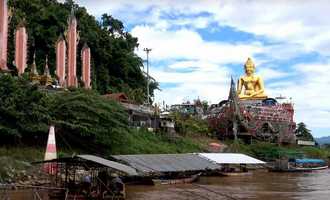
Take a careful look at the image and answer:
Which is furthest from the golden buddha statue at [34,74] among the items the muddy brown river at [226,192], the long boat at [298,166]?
the long boat at [298,166]

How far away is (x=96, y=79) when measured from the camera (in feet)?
242

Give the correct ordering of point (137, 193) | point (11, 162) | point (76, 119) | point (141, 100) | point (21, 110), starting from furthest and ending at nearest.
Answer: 1. point (141, 100)
2. point (76, 119)
3. point (21, 110)
4. point (11, 162)
5. point (137, 193)

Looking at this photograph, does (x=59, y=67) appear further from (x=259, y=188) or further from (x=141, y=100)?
(x=259, y=188)

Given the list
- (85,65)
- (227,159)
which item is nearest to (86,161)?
(227,159)

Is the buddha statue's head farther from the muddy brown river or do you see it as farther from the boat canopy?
the boat canopy

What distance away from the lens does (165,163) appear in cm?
3903

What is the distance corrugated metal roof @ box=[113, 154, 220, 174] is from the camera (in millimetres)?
36219

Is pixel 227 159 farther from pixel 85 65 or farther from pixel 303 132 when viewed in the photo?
pixel 303 132

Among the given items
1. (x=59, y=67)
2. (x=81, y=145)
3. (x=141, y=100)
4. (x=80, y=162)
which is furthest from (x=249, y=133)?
(x=80, y=162)

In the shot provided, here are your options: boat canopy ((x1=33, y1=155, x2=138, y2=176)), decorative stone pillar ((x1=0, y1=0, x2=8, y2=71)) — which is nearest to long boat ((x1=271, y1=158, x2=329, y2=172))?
decorative stone pillar ((x1=0, y1=0, x2=8, y2=71))

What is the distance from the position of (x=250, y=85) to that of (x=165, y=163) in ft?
178

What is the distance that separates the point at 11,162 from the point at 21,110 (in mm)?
5426

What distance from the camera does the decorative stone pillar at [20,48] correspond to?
5553 centimetres

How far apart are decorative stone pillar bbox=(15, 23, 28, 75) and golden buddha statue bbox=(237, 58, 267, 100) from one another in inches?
1683
